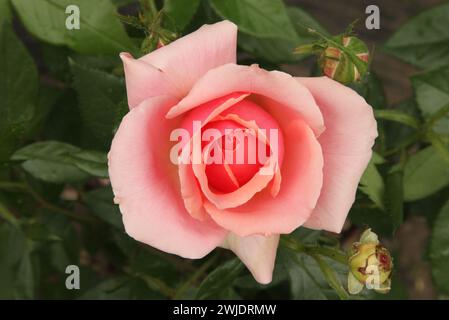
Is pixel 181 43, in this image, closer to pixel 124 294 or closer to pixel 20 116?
pixel 20 116

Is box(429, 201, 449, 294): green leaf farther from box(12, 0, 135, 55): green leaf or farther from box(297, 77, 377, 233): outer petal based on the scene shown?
box(12, 0, 135, 55): green leaf

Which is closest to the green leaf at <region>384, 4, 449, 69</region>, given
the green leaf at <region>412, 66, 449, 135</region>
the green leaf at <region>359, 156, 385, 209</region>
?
the green leaf at <region>412, 66, 449, 135</region>

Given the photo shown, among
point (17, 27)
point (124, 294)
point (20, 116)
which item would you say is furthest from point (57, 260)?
point (17, 27)

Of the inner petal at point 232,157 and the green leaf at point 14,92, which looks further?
the green leaf at point 14,92

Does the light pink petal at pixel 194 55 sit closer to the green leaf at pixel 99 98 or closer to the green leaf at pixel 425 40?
the green leaf at pixel 99 98

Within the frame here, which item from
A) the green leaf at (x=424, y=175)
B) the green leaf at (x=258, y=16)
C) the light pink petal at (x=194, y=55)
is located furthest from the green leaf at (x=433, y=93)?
the light pink petal at (x=194, y=55)

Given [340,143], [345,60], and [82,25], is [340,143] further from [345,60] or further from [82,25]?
[82,25]
